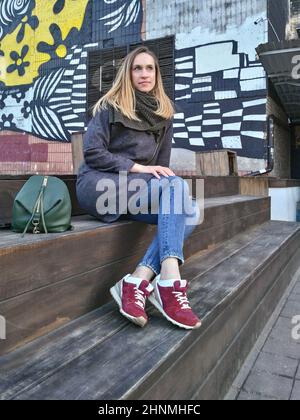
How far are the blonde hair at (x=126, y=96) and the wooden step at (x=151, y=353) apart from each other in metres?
1.01

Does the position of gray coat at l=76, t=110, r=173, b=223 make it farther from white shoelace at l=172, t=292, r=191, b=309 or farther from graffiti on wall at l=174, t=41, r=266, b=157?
graffiti on wall at l=174, t=41, r=266, b=157

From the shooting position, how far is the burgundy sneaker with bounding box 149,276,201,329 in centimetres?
161

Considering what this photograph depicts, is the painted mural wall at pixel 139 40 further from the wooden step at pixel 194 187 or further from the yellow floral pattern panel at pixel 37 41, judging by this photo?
the wooden step at pixel 194 187

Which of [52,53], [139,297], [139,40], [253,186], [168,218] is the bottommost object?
[139,297]

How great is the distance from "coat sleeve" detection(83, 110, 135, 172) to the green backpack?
39 cm

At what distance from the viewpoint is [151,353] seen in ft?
4.51

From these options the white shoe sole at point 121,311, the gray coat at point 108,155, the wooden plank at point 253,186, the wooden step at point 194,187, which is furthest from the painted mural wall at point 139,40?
the white shoe sole at point 121,311

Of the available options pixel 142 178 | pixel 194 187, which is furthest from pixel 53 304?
pixel 194 187

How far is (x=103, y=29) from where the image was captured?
10844 mm

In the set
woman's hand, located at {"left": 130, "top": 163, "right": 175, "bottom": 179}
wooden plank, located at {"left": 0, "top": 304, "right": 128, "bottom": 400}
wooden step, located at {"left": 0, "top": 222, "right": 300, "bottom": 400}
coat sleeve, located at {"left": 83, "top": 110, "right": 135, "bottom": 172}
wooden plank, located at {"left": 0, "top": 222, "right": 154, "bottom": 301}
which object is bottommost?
wooden step, located at {"left": 0, "top": 222, "right": 300, "bottom": 400}

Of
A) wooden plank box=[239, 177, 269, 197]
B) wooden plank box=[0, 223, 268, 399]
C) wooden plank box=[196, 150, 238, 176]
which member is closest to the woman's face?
wooden plank box=[0, 223, 268, 399]

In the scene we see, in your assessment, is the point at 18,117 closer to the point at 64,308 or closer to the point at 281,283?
the point at 281,283

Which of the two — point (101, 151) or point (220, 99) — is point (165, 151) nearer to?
point (101, 151)

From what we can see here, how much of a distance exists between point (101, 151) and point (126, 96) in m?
0.34
